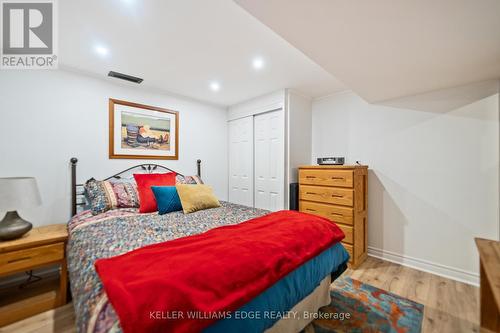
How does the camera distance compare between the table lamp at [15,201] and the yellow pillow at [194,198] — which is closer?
the table lamp at [15,201]

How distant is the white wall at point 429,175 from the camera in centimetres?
209

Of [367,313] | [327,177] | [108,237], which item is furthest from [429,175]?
[108,237]

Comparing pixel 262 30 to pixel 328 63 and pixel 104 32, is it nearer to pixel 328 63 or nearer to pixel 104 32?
pixel 328 63

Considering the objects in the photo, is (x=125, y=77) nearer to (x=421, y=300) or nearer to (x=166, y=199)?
(x=166, y=199)

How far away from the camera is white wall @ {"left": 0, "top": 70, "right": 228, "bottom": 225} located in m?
2.11

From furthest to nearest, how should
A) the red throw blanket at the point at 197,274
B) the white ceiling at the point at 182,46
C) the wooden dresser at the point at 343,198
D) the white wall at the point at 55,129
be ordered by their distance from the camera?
the wooden dresser at the point at 343,198 → the white wall at the point at 55,129 → the white ceiling at the point at 182,46 → the red throw blanket at the point at 197,274

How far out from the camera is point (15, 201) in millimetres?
1717

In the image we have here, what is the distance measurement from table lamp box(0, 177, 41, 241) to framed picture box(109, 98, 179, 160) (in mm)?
966

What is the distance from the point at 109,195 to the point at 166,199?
0.64 meters

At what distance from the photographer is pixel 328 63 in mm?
1772

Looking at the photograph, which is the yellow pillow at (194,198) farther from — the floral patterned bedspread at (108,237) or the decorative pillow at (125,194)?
the decorative pillow at (125,194)

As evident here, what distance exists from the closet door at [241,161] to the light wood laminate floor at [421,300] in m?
1.96

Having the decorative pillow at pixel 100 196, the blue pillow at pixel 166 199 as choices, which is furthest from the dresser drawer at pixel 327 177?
the decorative pillow at pixel 100 196

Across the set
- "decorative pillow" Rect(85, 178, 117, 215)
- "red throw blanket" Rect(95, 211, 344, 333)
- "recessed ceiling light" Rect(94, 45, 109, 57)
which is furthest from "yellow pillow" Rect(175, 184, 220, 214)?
"recessed ceiling light" Rect(94, 45, 109, 57)
